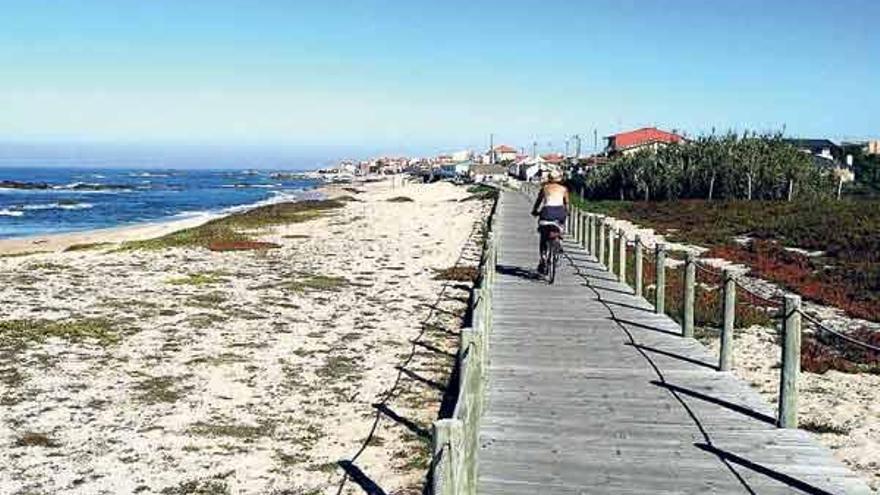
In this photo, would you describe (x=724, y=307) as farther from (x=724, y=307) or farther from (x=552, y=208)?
(x=552, y=208)

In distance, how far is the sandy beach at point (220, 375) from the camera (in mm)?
8195

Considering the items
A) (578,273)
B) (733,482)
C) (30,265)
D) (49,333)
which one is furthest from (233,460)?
(30,265)

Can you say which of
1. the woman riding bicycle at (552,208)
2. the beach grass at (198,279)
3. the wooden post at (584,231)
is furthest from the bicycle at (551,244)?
the beach grass at (198,279)

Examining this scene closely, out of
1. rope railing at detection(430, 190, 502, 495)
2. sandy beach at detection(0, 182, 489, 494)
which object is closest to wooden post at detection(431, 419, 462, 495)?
rope railing at detection(430, 190, 502, 495)

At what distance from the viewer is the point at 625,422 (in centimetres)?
745

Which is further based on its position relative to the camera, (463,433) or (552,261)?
(552,261)

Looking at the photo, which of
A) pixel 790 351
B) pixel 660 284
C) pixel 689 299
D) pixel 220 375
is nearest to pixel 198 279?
pixel 220 375

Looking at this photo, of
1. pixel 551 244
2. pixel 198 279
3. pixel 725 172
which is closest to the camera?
pixel 551 244

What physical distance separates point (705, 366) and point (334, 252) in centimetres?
2047

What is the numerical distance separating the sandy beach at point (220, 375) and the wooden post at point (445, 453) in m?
3.65

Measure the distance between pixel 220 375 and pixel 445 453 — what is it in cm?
837

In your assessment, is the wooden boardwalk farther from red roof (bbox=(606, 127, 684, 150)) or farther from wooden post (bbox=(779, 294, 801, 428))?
red roof (bbox=(606, 127, 684, 150))

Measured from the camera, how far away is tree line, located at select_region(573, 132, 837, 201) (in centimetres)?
5034

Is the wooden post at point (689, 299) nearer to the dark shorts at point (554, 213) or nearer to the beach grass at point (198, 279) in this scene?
the dark shorts at point (554, 213)
